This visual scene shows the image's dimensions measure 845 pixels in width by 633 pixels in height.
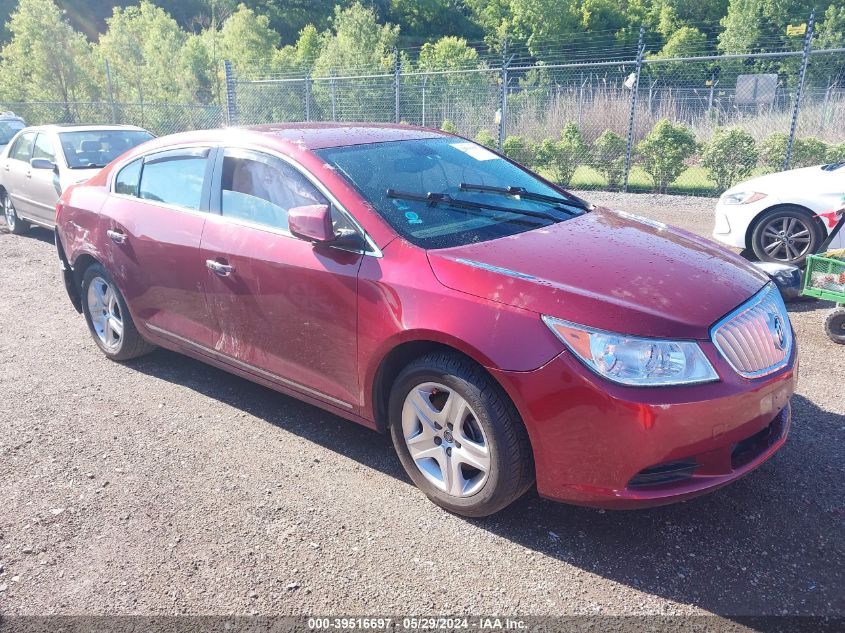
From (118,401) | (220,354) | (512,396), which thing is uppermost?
(512,396)

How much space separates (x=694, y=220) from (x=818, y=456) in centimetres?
748

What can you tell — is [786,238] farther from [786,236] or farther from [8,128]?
[8,128]

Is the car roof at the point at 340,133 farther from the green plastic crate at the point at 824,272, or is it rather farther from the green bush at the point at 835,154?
the green bush at the point at 835,154

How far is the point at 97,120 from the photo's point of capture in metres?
24.1

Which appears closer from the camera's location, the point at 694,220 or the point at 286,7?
the point at 694,220

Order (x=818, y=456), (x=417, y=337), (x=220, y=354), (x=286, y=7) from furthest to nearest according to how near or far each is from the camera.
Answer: (x=286, y=7)
(x=220, y=354)
(x=818, y=456)
(x=417, y=337)

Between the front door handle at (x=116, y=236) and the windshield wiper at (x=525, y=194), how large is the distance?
2.32 m

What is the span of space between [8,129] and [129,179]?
1407 centimetres

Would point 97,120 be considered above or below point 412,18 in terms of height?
below

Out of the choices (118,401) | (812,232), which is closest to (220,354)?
(118,401)

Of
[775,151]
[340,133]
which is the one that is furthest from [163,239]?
[775,151]

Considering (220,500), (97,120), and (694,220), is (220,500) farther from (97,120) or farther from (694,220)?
(97,120)

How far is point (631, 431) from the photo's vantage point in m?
2.49

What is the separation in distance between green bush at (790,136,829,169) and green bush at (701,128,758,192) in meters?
0.72
